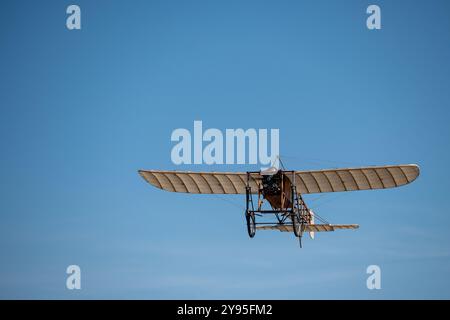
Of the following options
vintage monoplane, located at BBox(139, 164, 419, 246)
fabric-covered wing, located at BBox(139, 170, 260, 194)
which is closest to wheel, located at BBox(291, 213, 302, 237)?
vintage monoplane, located at BBox(139, 164, 419, 246)

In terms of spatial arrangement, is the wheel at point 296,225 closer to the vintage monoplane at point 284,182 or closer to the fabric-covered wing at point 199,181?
the vintage monoplane at point 284,182

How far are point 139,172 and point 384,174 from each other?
11.5 meters

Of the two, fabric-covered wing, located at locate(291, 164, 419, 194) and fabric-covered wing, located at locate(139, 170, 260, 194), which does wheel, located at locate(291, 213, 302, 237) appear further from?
fabric-covered wing, located at locate(139, 170, 260, 194)

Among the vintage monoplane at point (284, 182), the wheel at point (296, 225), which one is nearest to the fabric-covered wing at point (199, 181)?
the vintage monoplane at point (284, 182)

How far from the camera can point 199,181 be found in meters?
38.6

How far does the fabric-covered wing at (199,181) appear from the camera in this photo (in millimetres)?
37750

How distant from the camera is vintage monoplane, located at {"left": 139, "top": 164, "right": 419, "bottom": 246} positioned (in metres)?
33.1

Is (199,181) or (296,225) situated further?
(199,181)

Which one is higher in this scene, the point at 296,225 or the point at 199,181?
the point at 199,181

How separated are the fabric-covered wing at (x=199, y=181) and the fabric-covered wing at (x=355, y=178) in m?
2.54

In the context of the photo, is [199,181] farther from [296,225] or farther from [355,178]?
[296,225]

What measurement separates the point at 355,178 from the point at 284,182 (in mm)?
5266
